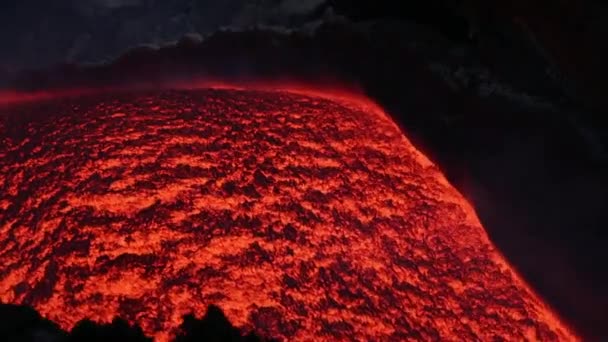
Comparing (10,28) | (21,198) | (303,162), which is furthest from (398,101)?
(10,28)

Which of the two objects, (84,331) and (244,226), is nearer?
(84,331)

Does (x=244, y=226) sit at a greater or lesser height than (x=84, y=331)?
greater

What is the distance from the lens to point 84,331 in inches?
47.3

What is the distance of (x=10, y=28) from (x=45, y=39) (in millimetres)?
307

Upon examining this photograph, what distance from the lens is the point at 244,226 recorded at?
181 cm

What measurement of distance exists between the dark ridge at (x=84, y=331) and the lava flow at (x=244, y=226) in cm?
21

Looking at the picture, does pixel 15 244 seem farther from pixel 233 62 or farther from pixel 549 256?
pixel 549 256

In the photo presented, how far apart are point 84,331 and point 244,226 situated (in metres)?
0.72

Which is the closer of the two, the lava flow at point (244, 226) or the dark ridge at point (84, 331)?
the dark ridge at point (84, 331)

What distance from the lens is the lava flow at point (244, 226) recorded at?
1645mm

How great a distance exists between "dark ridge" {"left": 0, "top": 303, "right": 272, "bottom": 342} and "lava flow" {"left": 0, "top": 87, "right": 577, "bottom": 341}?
0.21 metres

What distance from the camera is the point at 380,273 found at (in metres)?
1.86

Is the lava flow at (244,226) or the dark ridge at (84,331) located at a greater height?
the lava flow at (244,226)

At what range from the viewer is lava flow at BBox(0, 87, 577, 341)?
164cm
